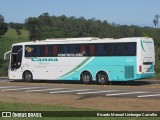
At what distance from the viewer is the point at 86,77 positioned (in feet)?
104

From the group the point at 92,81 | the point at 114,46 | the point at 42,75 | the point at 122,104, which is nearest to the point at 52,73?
the point at 42,75

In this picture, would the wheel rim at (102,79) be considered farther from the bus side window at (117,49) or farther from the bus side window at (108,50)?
the bus side window at (117,49)

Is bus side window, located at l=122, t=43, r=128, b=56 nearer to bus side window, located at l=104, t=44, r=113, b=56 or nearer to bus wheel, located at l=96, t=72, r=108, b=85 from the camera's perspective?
bus side window, located at l=104, t=44, r=113, b=56

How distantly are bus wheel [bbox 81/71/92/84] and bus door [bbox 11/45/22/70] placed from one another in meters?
5.84

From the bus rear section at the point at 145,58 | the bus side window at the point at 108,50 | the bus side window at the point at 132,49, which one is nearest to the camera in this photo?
the bus rear section at the point at 145,58

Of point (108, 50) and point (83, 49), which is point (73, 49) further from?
point (108, 50)

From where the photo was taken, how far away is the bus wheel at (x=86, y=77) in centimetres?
3145

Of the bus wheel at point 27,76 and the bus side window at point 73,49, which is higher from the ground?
the bus side window at point 73,49

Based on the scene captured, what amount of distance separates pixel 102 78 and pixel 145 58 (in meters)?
3.15

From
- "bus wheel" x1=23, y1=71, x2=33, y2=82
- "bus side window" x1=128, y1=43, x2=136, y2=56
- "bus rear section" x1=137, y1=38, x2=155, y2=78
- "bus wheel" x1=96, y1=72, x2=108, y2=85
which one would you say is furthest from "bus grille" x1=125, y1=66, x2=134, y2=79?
"bus wheel" x1=23, y1=71, x2=33, y2=82

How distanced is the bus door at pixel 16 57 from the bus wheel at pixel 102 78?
7.11 meters

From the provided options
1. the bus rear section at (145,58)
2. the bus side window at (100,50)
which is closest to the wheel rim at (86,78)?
the bus side window at (100,50)

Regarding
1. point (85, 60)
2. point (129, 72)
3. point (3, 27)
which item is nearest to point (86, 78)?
point (85, 60)

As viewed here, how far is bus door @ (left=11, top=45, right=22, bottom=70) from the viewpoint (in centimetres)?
3528
